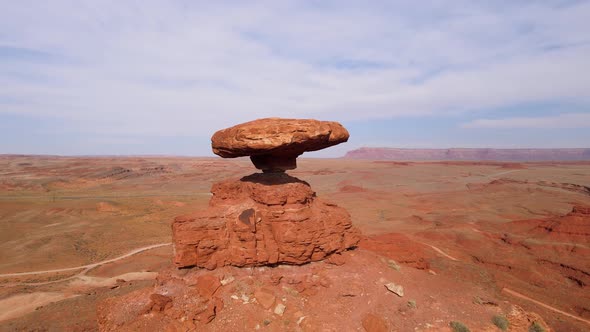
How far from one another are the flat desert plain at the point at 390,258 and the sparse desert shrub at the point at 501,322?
0.22 meters

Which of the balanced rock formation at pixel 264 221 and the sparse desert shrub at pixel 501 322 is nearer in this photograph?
the sparse desert shrub at pixel 501 322

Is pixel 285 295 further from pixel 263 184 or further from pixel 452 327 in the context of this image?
pixel 452 327

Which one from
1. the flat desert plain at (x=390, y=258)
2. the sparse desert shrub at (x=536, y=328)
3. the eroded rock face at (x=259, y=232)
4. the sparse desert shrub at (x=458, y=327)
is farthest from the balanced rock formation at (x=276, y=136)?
the sparse desert shrub at (x=536, y=328)

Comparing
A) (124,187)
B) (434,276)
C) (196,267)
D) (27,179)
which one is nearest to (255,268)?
(196,267)

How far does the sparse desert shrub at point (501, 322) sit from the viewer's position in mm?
11148

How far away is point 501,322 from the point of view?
1126 centimetres

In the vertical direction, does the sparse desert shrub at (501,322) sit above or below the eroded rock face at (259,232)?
below

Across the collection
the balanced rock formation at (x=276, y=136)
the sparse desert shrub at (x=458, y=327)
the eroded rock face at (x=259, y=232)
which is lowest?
the sparse desert shrub at (x=458, y=327)

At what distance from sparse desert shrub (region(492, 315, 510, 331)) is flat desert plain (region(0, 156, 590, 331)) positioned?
223mm

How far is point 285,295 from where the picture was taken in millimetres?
11531

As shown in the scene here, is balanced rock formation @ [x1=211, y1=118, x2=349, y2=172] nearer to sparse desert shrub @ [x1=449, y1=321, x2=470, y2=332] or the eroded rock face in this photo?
the eroded rock face

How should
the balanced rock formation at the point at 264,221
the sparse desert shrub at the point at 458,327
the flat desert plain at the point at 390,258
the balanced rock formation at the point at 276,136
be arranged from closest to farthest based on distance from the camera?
the sparse desert shrub at the point at 458,327 → the balanced rock formation at the point at 276,136 → the balanced rock formation at the point at 264,221 → the flat desert plain at the point at 390,258

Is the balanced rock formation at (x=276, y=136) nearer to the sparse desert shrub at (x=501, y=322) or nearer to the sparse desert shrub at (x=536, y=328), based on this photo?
the sparse desert shrub at (x=501, y=322)

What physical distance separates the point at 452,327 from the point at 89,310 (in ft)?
52.9
